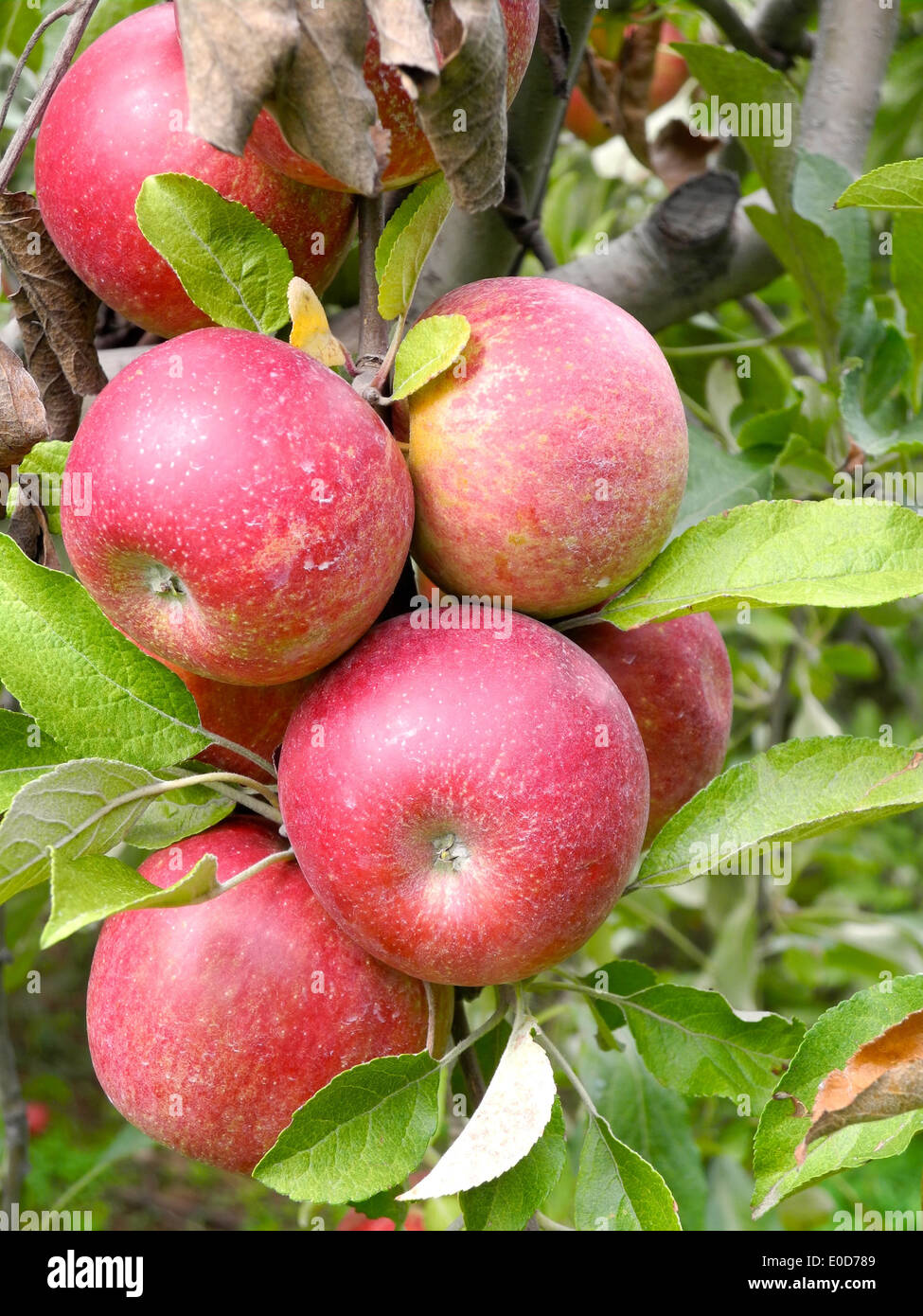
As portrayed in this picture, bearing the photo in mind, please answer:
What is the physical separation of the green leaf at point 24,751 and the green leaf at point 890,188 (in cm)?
64

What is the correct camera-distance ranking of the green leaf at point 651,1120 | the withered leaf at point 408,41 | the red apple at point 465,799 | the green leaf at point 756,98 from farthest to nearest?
the green leaf at point 651,1120 → the green leaf at point 756,98 → the red apple at point 465,799 → the withered leaf at point 408,41

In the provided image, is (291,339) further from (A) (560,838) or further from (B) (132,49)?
(A) (560,838)

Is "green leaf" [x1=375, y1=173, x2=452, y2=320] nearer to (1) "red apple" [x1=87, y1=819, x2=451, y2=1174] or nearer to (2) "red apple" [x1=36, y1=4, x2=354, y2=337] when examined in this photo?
(2) "red apple" [x1=36, y1=4, x2=354, y2=337]

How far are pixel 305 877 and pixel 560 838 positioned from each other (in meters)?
0.18

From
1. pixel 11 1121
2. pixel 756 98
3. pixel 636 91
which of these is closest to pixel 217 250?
pixel 756 98

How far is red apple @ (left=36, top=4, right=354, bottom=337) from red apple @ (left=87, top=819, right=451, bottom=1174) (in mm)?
388

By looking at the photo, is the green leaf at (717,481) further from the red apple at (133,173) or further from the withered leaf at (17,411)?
Answer: the withered leaf at (17,411)

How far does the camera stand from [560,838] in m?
0.70

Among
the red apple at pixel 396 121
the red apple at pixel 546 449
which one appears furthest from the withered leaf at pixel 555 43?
the red apple at pixel 546 449

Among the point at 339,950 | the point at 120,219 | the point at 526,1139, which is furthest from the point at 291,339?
the point at 526,1139

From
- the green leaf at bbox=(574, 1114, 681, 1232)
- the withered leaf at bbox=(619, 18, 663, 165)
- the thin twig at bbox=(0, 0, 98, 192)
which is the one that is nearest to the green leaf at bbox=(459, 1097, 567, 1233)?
the green leaf at bbox=(574, 1114, 681, 1232)

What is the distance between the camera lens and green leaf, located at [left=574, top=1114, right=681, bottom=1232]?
78cm

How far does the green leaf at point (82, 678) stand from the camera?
0.76m

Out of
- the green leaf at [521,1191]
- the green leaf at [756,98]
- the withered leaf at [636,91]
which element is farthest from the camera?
the withered leaf at [636,91]
